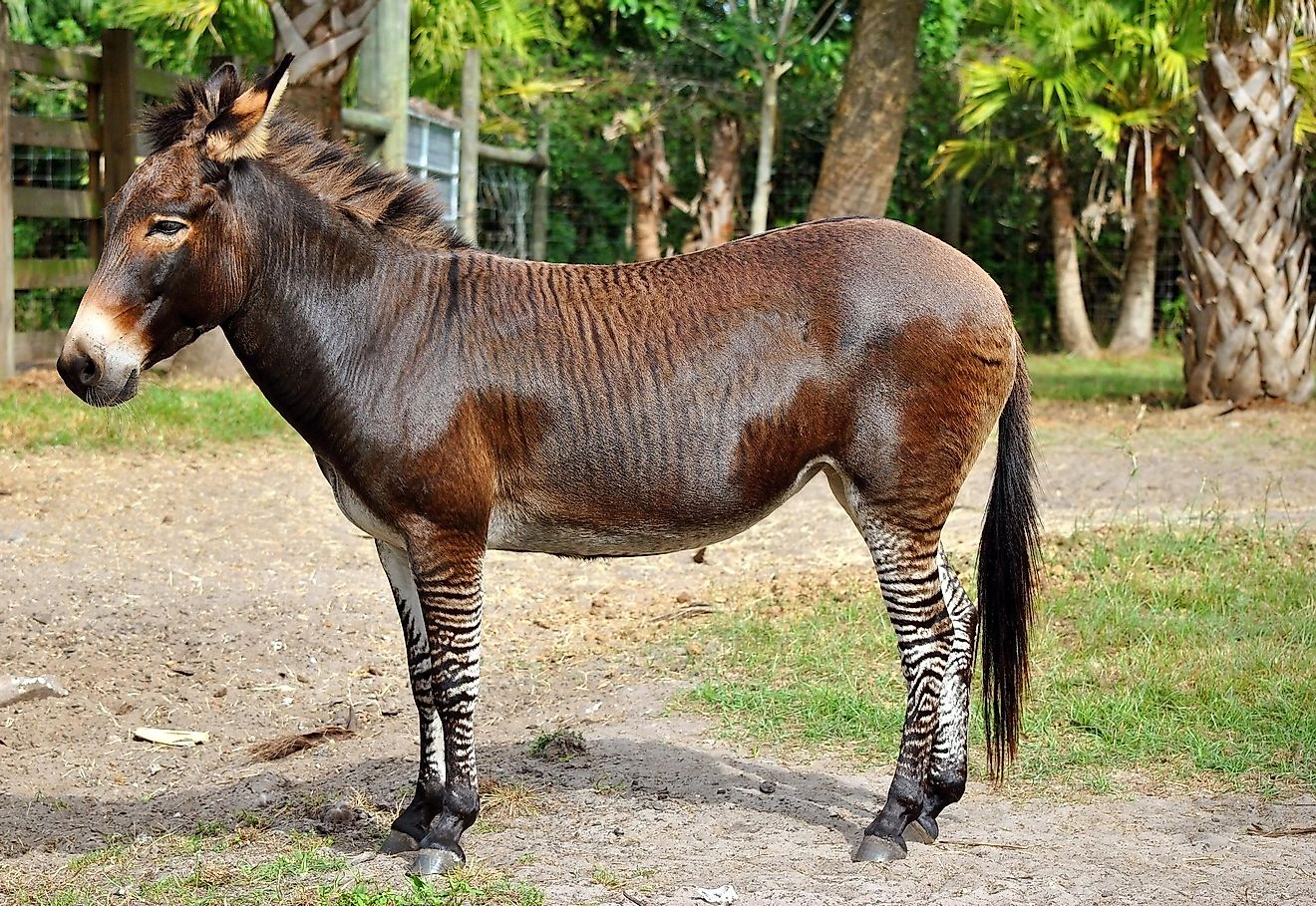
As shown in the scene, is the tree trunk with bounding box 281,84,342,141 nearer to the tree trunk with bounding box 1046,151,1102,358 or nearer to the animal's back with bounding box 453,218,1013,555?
the animal's back with bounding box 453,218,1013,555

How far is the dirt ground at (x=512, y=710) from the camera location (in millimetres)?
4059

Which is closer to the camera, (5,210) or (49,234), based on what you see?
(5,210)

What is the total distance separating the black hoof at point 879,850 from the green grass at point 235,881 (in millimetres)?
980

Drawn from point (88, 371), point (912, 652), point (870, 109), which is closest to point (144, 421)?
point (88, 371)

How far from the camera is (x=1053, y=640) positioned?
5961 millimetres

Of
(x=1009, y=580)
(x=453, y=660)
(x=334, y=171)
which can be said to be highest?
(x=334, y=171)

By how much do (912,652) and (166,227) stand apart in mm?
2453

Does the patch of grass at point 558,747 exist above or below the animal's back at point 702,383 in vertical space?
below

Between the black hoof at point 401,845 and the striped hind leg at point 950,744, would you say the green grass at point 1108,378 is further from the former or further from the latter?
the black hoof at point 401,845

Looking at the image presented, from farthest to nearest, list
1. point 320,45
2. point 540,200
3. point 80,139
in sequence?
point 540,200 → point 80,139 → point 320,45

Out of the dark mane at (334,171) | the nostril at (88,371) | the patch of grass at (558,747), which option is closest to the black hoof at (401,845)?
the patch of grass at (558,747)

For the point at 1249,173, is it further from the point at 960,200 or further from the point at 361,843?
the point at 361,843

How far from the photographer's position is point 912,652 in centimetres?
423

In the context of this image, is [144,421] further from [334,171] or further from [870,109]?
[870,109]
